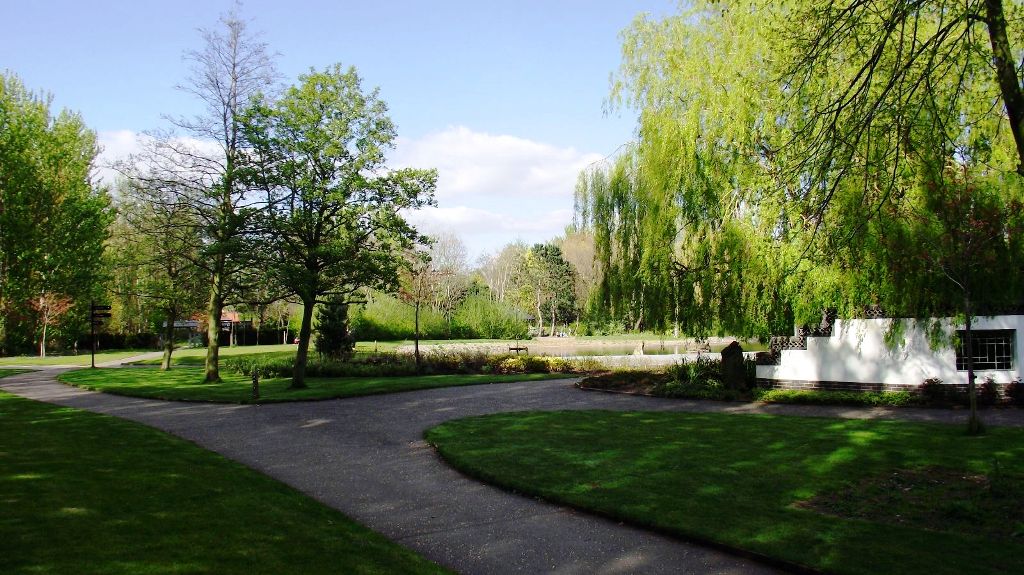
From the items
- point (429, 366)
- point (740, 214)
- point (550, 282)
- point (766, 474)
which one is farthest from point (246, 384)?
point (550, 282)

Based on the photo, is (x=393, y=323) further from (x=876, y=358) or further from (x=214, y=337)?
(x=876, y=358)

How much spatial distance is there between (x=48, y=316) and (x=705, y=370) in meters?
41.1

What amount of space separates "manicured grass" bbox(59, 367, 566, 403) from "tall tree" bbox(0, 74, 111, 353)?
3696mm

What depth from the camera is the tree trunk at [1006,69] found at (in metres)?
5.65

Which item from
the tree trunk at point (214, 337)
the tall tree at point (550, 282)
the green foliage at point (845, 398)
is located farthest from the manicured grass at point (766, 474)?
the tall tree at point (550, 282)

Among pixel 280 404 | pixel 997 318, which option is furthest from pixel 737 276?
pixel 280 404

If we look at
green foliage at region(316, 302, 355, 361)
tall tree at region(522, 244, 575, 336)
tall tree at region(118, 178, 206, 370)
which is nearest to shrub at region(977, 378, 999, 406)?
tall tree at region(118, 178, 206, 370)

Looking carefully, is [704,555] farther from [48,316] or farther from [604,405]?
[48,316]

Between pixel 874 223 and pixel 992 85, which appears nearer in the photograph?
pixel 992 85

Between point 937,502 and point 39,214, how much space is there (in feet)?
69.6

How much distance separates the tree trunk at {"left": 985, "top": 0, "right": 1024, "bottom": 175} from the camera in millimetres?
5652

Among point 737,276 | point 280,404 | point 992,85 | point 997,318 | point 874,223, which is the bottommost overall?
point 280,404

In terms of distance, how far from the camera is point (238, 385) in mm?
21438

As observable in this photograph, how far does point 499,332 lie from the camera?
155 ft
